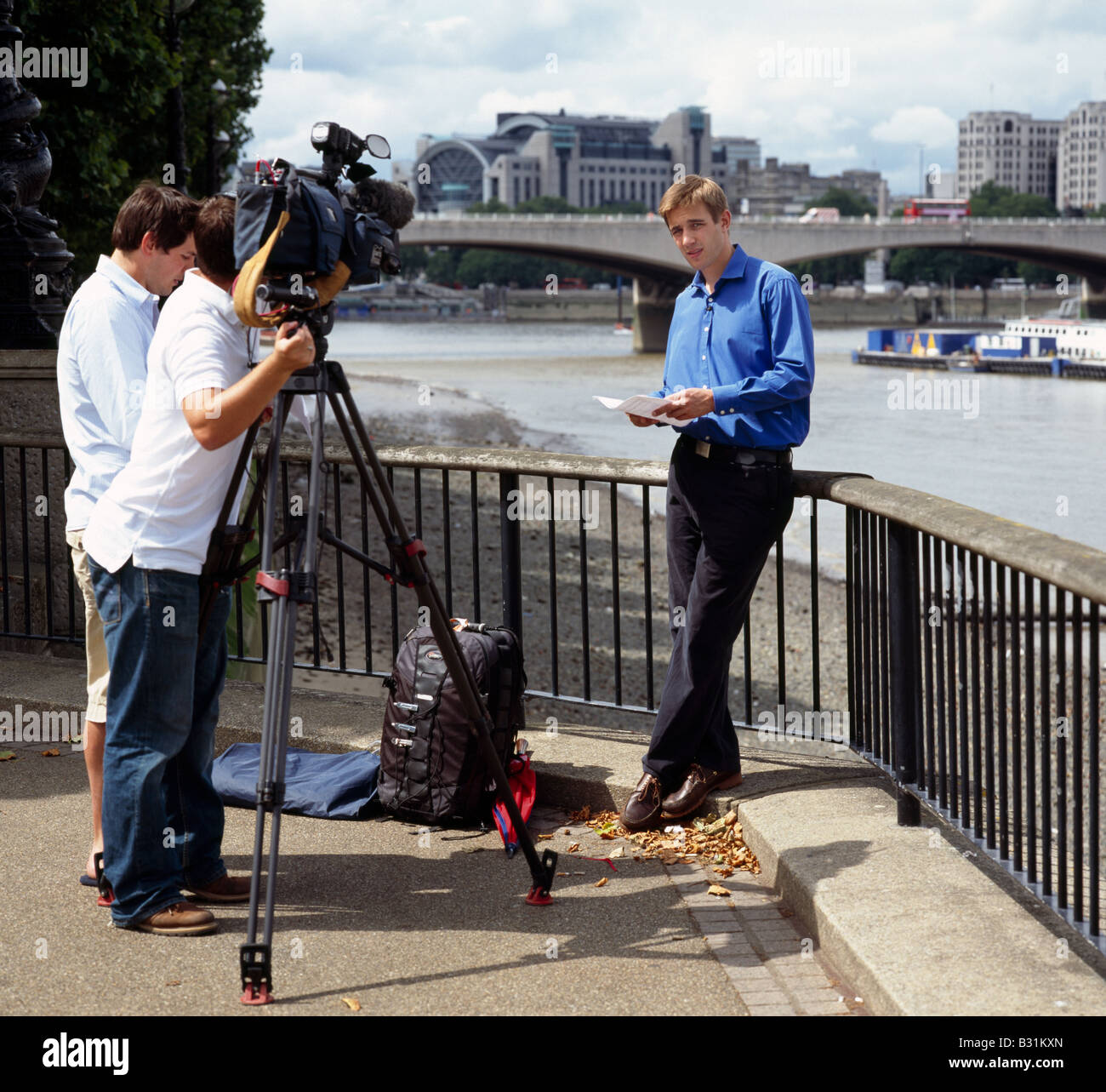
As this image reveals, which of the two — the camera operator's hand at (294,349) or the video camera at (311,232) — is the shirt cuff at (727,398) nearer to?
the video camera at (311,232)

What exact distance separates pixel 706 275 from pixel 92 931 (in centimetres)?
253

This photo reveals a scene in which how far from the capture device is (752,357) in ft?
14.5

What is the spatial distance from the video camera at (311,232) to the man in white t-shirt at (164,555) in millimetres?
171

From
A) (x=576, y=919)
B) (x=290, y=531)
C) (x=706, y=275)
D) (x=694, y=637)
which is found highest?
(x=706, y=275)

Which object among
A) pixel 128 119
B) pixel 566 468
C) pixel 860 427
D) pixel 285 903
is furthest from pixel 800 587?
pixel 860 427

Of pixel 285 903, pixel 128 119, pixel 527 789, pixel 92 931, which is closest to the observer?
pixel 92 931

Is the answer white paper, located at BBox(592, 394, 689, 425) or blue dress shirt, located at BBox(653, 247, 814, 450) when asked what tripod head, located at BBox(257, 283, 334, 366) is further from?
blue dress shirt, located at BBox(653, 247, 814, 450)

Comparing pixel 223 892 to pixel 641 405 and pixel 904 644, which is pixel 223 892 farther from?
pixel 904 644

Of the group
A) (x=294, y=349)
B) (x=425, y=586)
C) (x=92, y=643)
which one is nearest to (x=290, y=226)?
(x=294, y=349)

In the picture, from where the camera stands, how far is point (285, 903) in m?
4.18

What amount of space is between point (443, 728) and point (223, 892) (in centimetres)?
89

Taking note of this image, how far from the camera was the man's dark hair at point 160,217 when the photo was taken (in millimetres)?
3924
